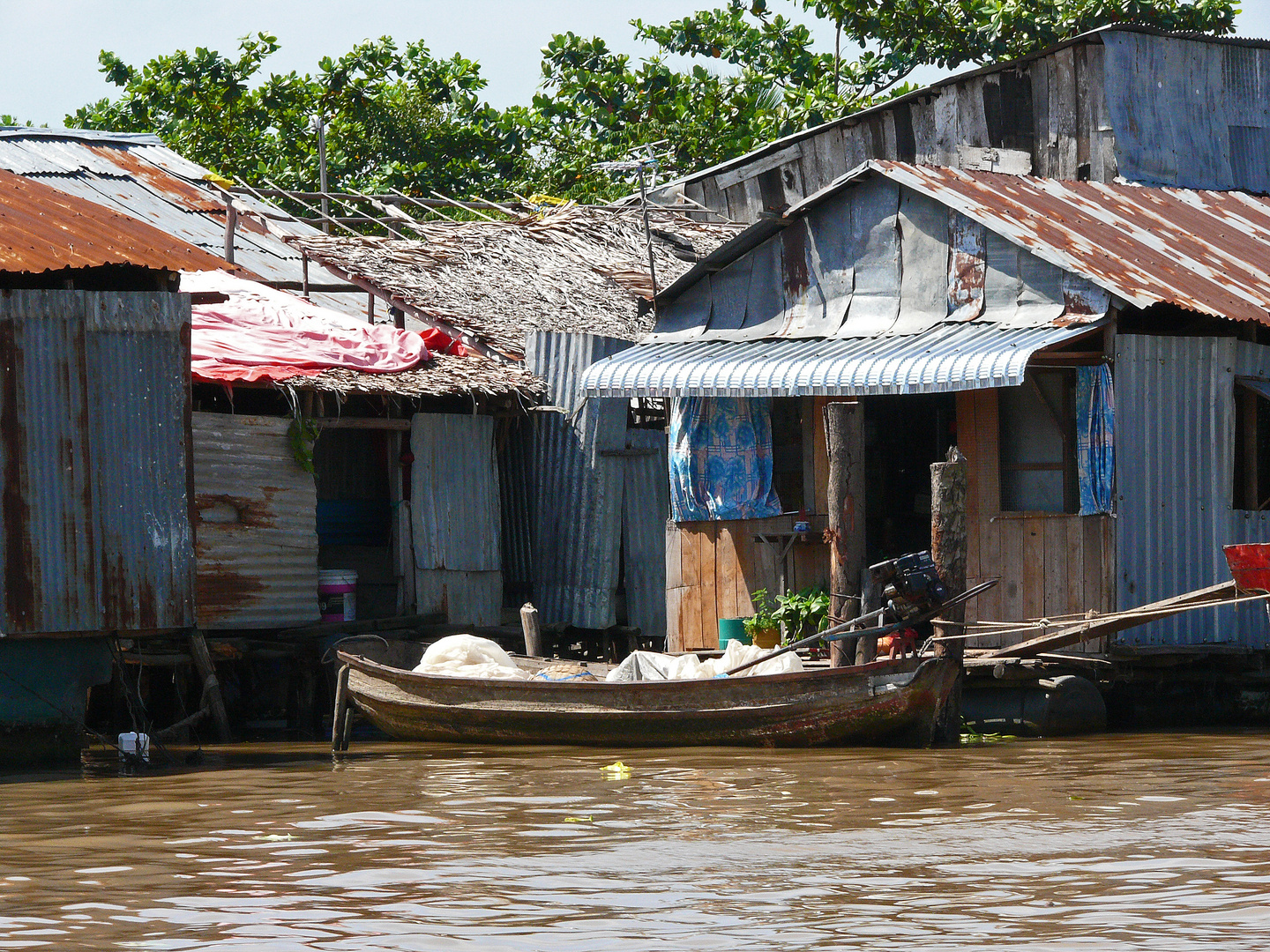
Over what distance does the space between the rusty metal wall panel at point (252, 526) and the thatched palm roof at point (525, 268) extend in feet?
9.38

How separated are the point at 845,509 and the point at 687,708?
1.89m

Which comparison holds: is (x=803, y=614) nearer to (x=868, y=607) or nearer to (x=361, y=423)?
(x=868, y=607)

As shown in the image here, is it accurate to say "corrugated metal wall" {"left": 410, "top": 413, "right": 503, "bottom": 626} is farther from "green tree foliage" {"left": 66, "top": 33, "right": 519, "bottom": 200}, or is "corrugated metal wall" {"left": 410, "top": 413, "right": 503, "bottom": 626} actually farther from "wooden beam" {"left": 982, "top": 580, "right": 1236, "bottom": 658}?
"green tree foliage" {"left": 66, "top": 33, "right": 519, "bottom": 200}

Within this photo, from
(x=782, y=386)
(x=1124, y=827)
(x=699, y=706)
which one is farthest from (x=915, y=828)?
(x=782, y=386)

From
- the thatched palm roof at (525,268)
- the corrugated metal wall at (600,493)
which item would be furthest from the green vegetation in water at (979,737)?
the thatched palm roof at (525,268)

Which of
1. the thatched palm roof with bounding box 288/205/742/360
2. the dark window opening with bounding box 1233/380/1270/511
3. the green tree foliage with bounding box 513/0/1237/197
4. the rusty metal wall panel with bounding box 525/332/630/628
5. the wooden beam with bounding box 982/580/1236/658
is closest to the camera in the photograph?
the wooden beam with bounding box 982/580/1236/658

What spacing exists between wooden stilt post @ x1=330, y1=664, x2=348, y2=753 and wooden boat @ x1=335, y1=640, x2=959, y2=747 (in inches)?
1.4

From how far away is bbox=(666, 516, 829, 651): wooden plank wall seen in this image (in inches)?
584

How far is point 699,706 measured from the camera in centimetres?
1292

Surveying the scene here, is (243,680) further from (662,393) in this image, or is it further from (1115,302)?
(1115,302)

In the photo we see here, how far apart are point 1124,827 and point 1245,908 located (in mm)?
2074

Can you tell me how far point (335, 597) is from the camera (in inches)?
655

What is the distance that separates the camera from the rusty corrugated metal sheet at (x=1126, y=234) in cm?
1362

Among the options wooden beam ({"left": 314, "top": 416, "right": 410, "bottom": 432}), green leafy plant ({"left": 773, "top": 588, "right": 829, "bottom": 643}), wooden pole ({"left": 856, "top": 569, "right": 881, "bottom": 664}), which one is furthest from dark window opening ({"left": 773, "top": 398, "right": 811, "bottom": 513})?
wooden beam ({"left": 314, "top": 416, "right": 410, "bottom": 432})
